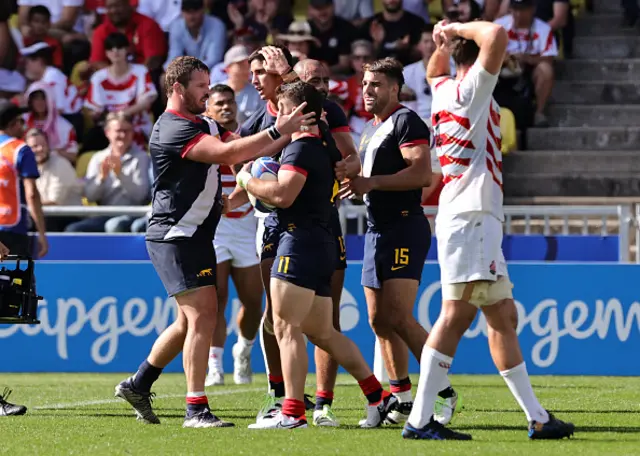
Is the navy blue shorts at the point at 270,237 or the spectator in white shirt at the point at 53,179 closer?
the navy blue shorts at the point at 270,237

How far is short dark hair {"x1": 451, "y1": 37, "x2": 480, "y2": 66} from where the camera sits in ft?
22.6

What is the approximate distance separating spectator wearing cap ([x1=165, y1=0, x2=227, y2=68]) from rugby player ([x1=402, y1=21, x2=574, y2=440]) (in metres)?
11.1

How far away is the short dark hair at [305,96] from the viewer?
24.3ft

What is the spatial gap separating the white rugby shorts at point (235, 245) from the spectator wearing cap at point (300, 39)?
575 centimetres

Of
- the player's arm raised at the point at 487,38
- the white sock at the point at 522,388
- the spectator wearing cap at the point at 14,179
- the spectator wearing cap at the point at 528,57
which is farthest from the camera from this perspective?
the spectator wearing cap at the point at 528,57

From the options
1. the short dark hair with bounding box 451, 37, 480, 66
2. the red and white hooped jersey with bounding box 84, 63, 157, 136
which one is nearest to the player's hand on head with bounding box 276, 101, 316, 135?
the short dark hair with bounding box 451, 37, 480, 66

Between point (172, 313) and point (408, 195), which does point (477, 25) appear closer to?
point (408, 195)

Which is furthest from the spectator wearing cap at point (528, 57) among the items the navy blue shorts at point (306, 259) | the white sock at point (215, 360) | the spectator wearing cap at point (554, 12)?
the navy blue shorts at point (306, 259)

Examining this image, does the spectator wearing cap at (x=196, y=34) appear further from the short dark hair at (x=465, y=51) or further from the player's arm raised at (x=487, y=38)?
the player's arm raised at (x=487, y=38)

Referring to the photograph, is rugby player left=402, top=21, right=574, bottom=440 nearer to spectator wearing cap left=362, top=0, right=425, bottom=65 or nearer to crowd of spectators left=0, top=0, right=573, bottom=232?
crowd of spectators left=0, top=0, right=573, bottom=232

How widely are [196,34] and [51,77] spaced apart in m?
2.05

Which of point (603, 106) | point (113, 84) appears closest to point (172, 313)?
point (113, 84)

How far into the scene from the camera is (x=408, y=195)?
8375 mm

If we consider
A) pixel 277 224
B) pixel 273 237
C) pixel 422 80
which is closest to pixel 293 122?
pixel 277 224
